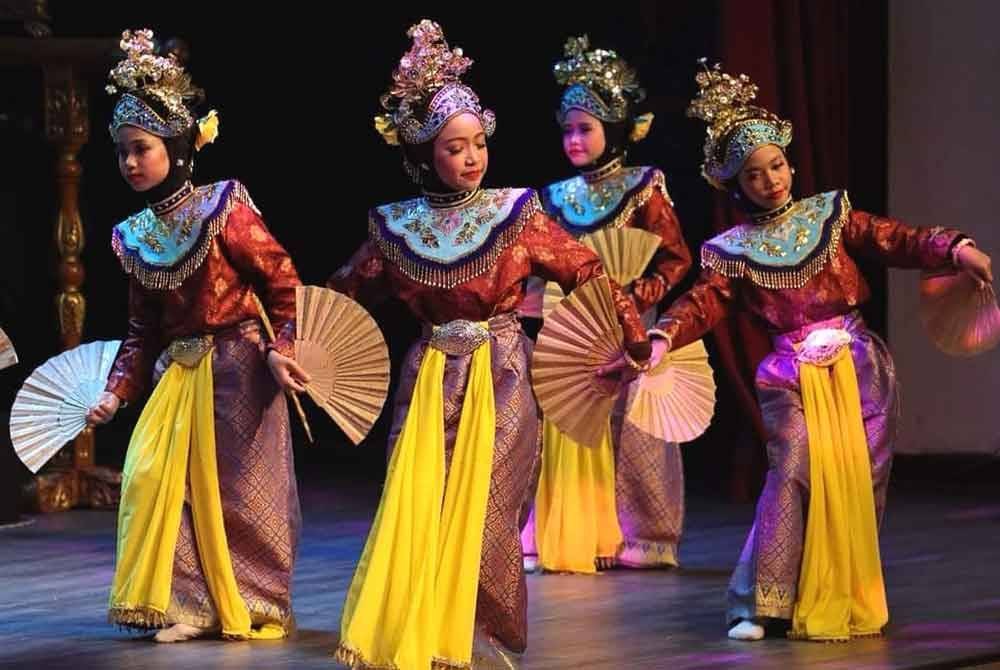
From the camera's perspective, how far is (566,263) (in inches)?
178

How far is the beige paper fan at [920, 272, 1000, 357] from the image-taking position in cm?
507

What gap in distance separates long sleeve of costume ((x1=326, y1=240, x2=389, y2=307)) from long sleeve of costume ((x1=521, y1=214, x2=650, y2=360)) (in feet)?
0.98

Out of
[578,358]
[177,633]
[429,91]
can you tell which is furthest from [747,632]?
[429,91]

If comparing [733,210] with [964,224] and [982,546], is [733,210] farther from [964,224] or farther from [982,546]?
[982,546]

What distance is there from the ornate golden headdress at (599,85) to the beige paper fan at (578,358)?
6.31ft

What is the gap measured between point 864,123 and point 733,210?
27.3 inches

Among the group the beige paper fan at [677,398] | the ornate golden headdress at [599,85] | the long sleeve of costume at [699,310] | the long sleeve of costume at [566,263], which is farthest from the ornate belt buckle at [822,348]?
the ornate golden headdress at [599,85]

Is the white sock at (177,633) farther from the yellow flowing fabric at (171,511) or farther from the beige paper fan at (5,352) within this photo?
the beige paper fan at (5,352)

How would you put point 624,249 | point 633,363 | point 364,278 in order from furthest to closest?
point 624,249
point 364,278
point 633,363

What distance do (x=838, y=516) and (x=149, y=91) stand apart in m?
1.75

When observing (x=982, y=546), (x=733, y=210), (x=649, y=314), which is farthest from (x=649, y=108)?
(x=982, y=546)

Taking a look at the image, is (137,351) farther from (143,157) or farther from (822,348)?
(822,348)

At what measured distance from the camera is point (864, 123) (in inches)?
318

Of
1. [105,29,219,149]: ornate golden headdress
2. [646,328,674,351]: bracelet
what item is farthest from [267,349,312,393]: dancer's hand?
[646,328,674,351]: bracelet
